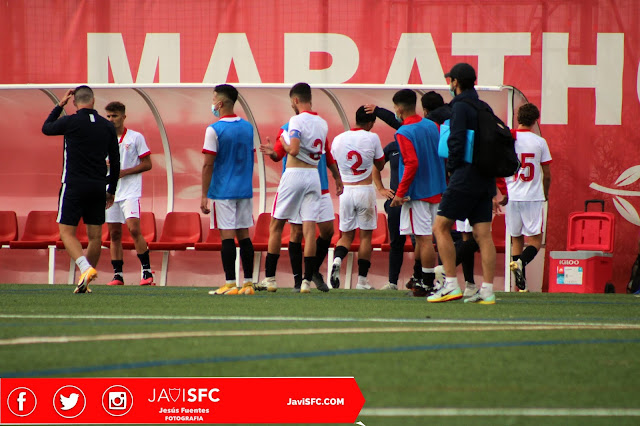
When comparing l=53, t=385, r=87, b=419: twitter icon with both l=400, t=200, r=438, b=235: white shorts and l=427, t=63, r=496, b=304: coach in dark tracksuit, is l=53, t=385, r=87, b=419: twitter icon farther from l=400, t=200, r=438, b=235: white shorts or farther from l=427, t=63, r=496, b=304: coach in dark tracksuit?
l=400, t=200, r=438, b=235: white shorts

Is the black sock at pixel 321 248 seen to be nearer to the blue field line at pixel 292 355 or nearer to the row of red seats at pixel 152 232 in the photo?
the row of red seats at pixel 152 232

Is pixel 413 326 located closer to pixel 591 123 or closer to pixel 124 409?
pixel 124 409

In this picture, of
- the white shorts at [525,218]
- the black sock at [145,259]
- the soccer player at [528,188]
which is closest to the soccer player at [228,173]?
the black sock at [145,259]

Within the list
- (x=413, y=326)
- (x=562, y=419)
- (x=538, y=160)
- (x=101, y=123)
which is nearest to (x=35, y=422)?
(x=562, y=419)

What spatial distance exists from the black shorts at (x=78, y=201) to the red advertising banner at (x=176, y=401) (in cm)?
553

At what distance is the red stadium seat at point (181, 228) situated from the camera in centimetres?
1332

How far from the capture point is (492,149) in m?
7.28

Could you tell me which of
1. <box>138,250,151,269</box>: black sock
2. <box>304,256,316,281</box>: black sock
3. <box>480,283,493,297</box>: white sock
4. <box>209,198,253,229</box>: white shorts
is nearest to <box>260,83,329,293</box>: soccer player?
<box>304,256,316,281</box>: black sock

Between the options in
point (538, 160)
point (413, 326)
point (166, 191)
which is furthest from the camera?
point (166, 191)

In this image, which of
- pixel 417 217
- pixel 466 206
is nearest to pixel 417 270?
pixel 417 217

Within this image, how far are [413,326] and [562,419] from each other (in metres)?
2.53

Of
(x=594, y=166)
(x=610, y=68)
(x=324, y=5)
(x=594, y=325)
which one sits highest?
(x=324, y=5)

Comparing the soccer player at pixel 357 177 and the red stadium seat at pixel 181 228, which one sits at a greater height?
the soccer player at pixel 357 177

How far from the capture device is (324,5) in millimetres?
13414
